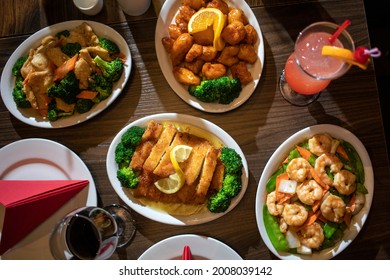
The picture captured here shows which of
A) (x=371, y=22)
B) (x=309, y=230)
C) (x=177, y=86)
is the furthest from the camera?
(x=371, y=22)

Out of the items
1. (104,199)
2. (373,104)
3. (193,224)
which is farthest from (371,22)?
(104,199)

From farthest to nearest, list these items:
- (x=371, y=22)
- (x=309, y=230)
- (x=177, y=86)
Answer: (x=371, y=22)
(x=177, y=86)
(x=309, y=230)

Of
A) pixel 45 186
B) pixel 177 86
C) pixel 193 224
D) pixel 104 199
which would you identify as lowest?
pixel 193 224

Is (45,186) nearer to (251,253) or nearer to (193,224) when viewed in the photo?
(193,224)

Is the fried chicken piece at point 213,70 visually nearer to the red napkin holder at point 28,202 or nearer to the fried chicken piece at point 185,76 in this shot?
A: the fried chicken piece at point 185,76

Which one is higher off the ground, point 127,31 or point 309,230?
point 127,31

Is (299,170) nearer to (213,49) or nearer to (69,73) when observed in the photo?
(213,49)

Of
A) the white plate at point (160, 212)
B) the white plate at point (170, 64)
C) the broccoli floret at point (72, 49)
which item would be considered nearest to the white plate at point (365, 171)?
the white plate at point (160, 212)

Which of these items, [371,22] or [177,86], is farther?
[371,22]
